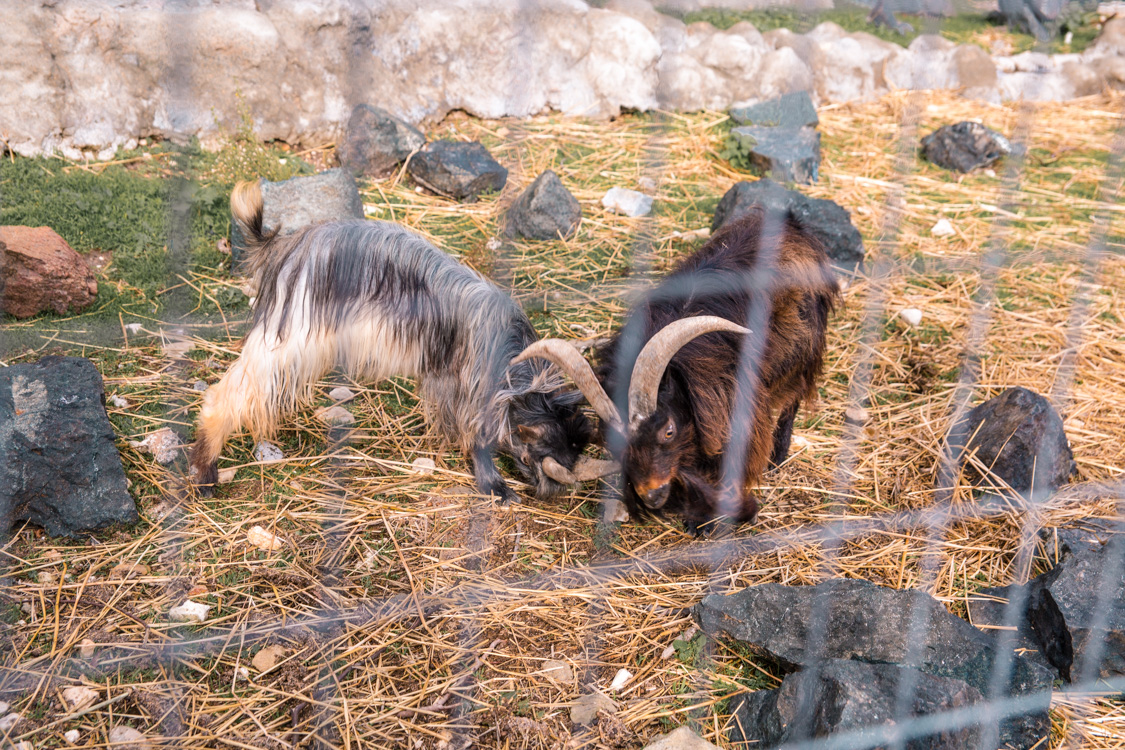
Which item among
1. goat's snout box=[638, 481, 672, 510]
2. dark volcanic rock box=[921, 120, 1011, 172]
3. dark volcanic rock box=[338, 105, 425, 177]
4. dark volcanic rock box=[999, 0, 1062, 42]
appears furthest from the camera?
dark volcanic rock box=[999, 0, 1062, 42]

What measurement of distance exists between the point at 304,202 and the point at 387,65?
2171 mm

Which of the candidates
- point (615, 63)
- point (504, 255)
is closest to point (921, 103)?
point (615, 63)

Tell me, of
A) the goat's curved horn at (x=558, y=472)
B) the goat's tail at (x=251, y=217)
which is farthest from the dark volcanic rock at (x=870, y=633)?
the goat's tail at (x=251, y=217)

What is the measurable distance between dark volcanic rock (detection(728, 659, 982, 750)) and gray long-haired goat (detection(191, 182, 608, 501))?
45.9 inches

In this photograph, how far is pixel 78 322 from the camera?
168 inches

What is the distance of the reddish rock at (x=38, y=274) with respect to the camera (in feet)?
13.4

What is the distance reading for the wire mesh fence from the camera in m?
2.64

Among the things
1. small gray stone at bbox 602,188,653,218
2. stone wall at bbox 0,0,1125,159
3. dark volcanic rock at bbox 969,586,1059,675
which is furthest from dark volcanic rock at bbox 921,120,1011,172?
dark volcanic rock at bbox 969,586,1059,675

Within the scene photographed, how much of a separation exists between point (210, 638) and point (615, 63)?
6.06 metres

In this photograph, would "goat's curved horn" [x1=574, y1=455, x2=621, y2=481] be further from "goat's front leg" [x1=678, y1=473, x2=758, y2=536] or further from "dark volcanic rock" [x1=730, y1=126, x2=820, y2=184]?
"dark volcanic rock" [x1=730, y1=126, x2=820, y2=184]

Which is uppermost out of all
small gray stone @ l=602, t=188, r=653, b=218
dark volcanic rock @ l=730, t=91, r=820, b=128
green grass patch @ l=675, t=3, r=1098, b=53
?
green grass patch @ l=675, t=3, r=1098, b=53

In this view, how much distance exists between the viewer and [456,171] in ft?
19.1

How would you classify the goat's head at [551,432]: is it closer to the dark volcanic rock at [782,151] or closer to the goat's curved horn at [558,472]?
the goat's curved horn at [558,472]

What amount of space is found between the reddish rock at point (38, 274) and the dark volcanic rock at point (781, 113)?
5450 mm
